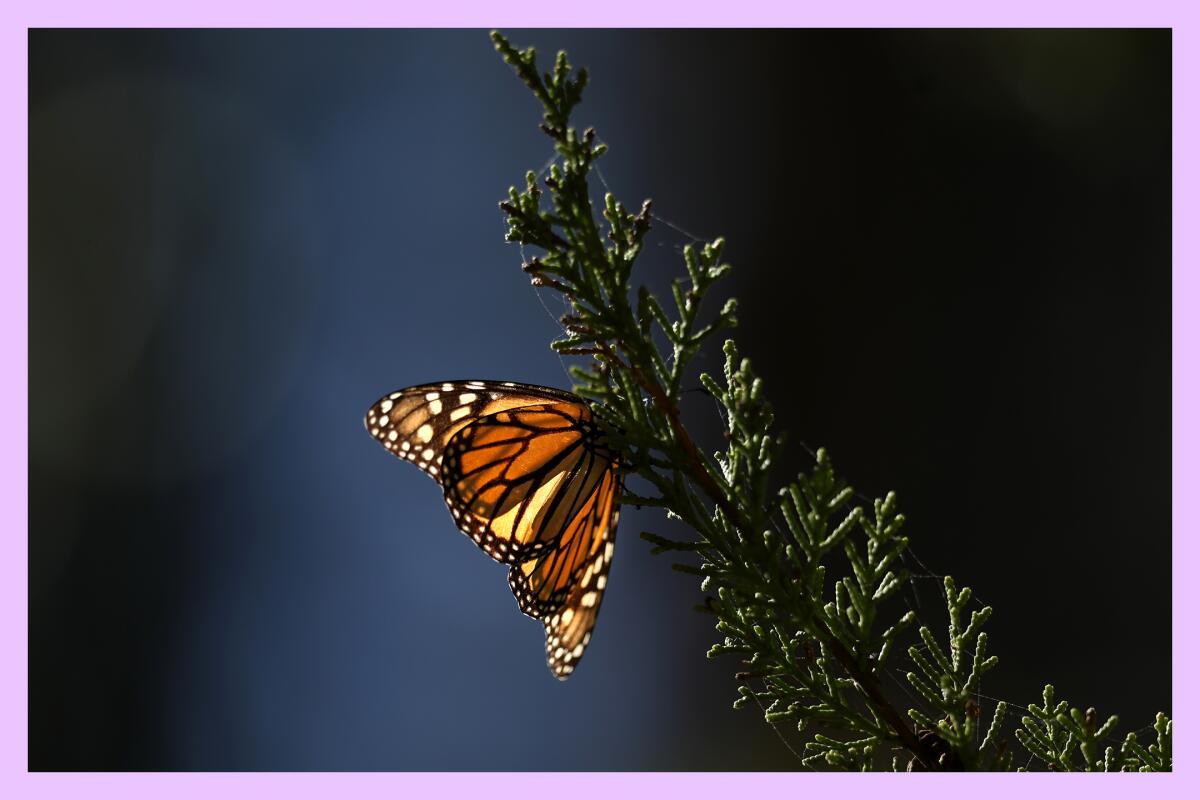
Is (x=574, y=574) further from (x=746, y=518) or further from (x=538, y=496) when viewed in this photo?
(x=746, y=518)

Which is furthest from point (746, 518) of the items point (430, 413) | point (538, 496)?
point (430, 413)

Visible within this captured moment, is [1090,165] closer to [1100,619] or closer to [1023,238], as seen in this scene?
[1023,238]

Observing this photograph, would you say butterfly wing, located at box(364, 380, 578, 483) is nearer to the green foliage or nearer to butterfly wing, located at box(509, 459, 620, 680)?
butterfly wing, located at box(509, 459, 620, 680)

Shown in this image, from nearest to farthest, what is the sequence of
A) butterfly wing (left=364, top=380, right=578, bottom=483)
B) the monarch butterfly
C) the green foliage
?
the green foliage
the monarch butterfly
butterfly wing (left=364, top=380, right=578, bottom=483)

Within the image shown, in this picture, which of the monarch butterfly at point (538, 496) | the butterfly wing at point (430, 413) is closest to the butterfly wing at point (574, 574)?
the monarch butterfly at point (538, 496)

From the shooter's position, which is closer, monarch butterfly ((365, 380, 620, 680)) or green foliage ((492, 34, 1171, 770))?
green foliage ((492, 34, 1171, 770))

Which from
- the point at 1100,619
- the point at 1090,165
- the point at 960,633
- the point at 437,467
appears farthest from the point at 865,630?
the point at 1090,165

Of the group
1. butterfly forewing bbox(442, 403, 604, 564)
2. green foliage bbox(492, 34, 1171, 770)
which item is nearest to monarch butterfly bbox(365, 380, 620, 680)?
butterfly forewing bbox(442, 403, 604, 564)
